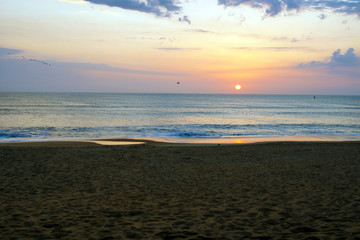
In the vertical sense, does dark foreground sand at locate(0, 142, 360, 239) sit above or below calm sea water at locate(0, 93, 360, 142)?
above

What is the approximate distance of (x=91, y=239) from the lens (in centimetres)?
534

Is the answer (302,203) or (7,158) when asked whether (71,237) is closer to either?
(302,203)

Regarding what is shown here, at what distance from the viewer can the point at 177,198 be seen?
322 inches

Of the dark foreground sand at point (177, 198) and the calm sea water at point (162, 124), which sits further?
the calm sea water at point (162, 124)

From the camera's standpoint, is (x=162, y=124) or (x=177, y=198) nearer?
(x=177, y=198)

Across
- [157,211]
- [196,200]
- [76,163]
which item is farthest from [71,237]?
[76,163]

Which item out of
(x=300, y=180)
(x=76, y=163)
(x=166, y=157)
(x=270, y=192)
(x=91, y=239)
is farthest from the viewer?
(x=166, y=157)

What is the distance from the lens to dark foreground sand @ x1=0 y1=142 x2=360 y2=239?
19.1ft

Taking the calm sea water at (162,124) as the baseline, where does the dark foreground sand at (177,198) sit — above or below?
A: above

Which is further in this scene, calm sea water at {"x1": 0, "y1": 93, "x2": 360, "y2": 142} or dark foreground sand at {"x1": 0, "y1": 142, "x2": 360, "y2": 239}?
calm sea water at {"x1": 0, "y1": 93, "x2": 360, "y2": 142}

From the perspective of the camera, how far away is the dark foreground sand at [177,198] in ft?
19.1

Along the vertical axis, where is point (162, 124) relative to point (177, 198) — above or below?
below

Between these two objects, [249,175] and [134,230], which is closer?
[134,230]

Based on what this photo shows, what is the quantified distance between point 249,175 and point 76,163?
7.34 meters
